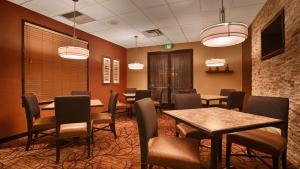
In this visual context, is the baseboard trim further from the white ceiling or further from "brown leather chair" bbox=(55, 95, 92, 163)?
the white ceiling

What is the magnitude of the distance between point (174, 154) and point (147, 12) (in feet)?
10.4

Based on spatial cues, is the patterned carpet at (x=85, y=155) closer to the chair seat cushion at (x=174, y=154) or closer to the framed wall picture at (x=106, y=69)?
the chair seat cushion at (x=174, y=154)

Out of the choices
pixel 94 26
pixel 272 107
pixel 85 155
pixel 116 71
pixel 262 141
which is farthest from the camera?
pixel 116 71

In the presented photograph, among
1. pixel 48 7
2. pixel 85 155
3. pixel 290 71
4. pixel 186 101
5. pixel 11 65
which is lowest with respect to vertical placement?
pixel 85 155

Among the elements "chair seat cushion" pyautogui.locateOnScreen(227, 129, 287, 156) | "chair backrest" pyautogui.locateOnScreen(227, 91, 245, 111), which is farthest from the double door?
"chair seat cushion" pyautogui.locateOnScreen(227, 129, 287, 156)

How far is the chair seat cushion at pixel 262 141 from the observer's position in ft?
5.32

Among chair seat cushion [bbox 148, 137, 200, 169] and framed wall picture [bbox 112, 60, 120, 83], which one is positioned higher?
framed wall picture [bbox 112, 60, 120, 83]

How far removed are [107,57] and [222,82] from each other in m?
4.26

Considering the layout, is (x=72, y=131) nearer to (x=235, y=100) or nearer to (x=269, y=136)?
(x=269, y=136)

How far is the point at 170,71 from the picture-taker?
22.1 feet

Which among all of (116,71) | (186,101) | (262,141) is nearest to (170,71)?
(116,71)

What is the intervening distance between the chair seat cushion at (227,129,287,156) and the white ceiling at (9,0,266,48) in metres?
2.55

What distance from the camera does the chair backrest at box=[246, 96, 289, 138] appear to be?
1.80 m

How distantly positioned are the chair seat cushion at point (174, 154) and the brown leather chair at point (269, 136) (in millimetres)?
666
